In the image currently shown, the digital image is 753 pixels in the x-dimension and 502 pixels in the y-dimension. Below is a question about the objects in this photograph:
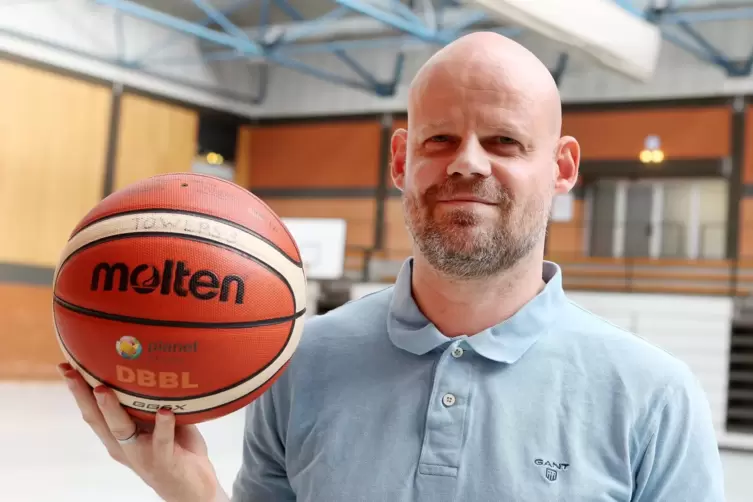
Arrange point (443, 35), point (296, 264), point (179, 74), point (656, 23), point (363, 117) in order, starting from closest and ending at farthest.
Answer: point (296, 264)
point (656, 23)
point (443, 35)
point (179, 74)
point (363, 117)

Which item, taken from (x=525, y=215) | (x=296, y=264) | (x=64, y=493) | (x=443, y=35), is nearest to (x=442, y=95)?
(x=525, y=215)

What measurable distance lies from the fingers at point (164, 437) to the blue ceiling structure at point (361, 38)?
21.5ft

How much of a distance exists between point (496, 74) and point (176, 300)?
531mm

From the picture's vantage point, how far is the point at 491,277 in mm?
1025

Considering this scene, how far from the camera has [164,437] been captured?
936 millimetres

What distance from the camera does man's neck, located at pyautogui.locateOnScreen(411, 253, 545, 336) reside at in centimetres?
104

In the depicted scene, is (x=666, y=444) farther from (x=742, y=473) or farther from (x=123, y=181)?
(x=123, y=181)

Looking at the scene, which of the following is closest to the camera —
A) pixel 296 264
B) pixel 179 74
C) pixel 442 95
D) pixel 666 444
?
pixel 666 444

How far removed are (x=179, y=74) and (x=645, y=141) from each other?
19.5 feet

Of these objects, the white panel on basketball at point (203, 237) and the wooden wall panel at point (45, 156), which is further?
the wooden wall panel at point (45, 156)

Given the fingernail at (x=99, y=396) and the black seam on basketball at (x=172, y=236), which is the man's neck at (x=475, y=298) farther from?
the fingernail at (x=99, y=396)

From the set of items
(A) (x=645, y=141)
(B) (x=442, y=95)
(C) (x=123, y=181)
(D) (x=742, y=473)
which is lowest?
(D) (x=742, y=473)

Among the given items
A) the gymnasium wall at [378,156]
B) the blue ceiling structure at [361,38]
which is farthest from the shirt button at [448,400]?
the gymnasium wall at [378,156]

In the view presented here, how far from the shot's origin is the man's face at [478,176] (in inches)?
38.9
